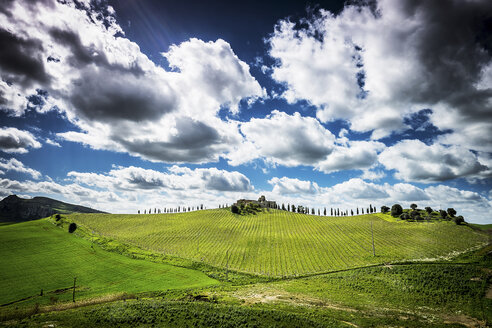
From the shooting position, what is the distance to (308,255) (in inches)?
3275

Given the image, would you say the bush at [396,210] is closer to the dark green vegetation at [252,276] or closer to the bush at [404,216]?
the dark green vegetation at [252,276]

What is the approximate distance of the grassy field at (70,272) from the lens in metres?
51.3

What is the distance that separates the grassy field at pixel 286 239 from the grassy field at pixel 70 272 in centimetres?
1786

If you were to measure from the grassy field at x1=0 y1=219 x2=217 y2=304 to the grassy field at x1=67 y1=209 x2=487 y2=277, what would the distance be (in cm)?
1786

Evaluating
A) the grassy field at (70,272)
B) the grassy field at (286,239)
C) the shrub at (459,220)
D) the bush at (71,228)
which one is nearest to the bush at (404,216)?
the grassy field at (286,239)

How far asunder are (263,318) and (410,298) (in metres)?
32.6

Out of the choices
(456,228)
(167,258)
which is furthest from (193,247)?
(456,228)

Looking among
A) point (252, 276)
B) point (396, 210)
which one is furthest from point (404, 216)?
point (252, 276)

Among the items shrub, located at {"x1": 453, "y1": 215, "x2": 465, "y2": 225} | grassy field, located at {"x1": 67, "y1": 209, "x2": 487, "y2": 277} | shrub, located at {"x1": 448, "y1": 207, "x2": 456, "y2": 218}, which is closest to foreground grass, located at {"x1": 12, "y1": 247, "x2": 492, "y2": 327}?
grassy field, located at {"x1": 67, "y1": 209, "x2": 487, "y2": 277}

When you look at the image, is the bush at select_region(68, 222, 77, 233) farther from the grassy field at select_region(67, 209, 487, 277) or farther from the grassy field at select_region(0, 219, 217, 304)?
the grassy field at select_region(0, 219, 217, 304)

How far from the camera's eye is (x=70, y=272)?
63844 mm

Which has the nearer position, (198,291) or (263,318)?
(263,318)

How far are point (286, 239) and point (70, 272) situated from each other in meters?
75.6

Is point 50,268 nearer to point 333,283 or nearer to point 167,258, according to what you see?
point 167,258
